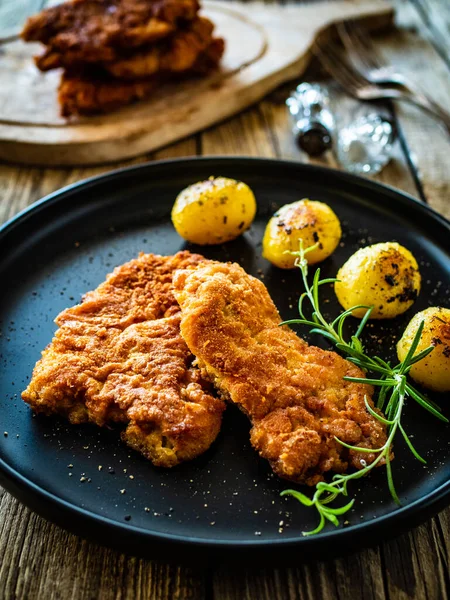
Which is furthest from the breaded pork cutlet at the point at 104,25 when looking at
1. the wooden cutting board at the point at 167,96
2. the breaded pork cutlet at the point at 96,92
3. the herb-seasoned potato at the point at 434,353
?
the herb-seasoned potato at the point at 434,353

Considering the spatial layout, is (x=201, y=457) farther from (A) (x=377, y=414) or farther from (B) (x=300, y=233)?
(B) (x=300, y=233)

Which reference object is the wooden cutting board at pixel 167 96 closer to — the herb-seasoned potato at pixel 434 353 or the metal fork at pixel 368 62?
the metal fork at pixel 368 62

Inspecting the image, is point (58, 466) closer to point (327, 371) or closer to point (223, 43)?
point (327, 371)

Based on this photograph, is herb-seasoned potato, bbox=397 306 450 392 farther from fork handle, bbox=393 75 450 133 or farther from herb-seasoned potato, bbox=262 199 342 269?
fork handle, bbox=393 75 450 133

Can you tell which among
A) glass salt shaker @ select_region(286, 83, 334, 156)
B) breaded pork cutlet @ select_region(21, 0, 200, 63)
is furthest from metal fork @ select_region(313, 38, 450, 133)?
breaded pork cutlet @ select_region(21, 0, 200, 63)

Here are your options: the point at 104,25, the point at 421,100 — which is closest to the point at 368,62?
the point at 421,100

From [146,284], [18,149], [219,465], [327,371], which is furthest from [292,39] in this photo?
[219,465]
